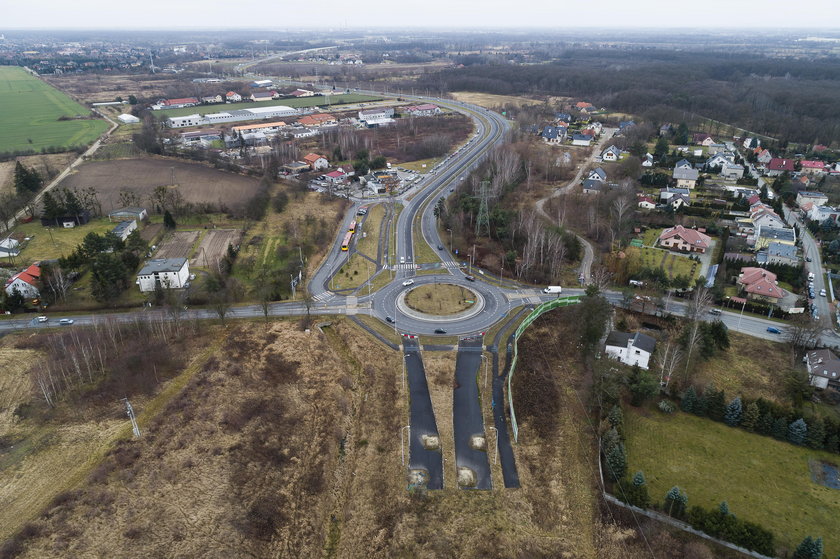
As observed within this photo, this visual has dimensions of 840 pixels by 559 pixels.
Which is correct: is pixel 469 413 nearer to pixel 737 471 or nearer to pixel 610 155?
pixel 737 471

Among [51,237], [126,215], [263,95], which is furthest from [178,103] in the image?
[51,237]

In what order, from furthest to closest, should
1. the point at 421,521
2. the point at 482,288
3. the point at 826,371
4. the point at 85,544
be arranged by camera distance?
1. the point at 482,288
2. the point at 826,371
3. the point at 421,521
4. the point at 85,544

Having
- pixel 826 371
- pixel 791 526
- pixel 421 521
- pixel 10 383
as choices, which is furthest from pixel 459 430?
pixel 10 383

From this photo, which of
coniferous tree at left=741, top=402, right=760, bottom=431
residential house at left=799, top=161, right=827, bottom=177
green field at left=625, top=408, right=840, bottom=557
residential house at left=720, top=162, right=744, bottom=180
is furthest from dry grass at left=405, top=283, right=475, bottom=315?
residential house at left=799, top=161, right=827, bottom=177

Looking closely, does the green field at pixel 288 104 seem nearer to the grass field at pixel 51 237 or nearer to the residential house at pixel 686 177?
the grass field at pixel 51 237

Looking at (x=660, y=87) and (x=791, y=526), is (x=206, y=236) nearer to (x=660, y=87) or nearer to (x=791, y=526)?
(x=791, y=526)

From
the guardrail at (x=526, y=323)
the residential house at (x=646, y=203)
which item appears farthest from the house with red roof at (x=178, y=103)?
the guardrail at (x=526, y=323)

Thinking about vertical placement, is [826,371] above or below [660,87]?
below
